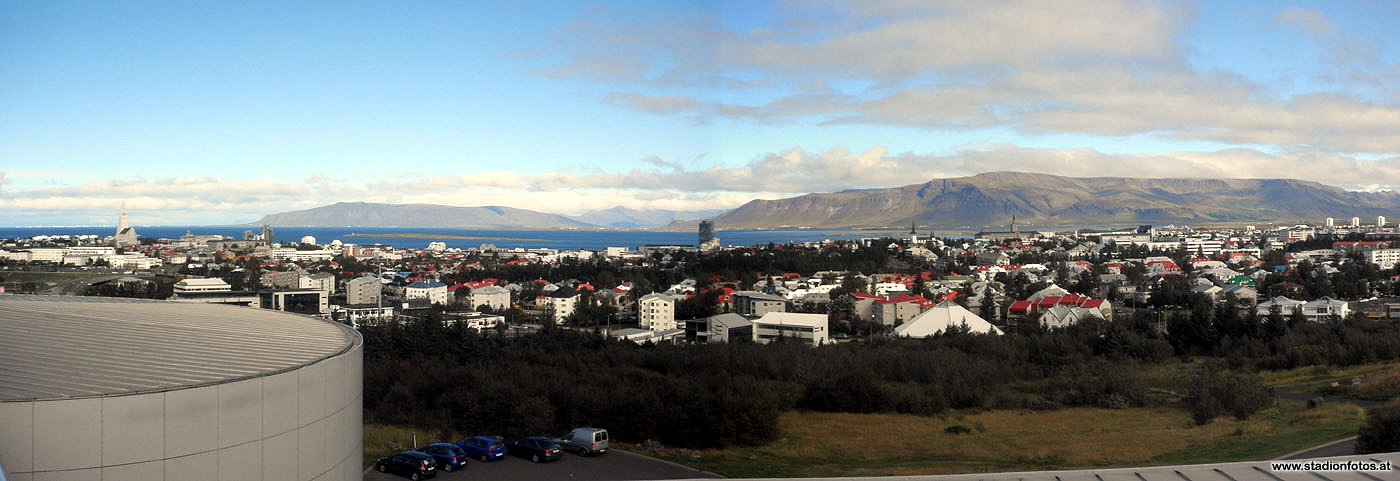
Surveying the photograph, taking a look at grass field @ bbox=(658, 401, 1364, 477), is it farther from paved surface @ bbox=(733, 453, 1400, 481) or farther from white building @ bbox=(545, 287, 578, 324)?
white building @ bbox=(545, 287, 578, 324)

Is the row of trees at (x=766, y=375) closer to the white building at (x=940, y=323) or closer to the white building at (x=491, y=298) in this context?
the white building at (x=940, y=323)

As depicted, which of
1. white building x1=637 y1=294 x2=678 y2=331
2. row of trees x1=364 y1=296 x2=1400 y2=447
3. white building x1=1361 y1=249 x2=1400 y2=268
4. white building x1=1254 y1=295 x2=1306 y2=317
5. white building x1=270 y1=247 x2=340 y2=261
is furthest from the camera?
white building x1=270 y1=247 x2=340 y2=261

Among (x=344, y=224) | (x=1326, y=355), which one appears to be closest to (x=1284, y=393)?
(x=1326, y=355)

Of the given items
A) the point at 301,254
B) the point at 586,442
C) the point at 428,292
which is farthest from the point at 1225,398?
the point at 301,254

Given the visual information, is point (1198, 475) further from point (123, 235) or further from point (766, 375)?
point (123, 235)

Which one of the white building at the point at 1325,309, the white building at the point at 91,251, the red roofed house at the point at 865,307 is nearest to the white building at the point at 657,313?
the red roofed house at the point at 865,307

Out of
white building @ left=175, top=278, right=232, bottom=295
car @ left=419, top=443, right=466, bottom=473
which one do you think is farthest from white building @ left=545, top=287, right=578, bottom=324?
car @ left=419, top=443, right=466, bottom=473

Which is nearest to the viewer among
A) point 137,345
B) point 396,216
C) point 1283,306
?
point 137,345
